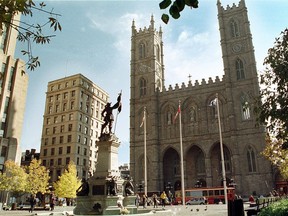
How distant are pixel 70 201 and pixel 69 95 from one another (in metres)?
25.9

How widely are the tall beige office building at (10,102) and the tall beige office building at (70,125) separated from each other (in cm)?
2071

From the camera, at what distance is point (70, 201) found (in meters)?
53.6

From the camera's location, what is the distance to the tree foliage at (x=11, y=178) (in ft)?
122

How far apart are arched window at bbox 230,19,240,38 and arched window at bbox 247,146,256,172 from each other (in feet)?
80.7

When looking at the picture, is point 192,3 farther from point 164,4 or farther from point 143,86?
point 143,86

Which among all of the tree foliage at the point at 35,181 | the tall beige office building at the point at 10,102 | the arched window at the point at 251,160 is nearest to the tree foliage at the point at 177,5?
the tall beige office building at the point at 10,102

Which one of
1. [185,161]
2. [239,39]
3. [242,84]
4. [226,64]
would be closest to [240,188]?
[185,161]

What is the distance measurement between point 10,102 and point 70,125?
2463cm

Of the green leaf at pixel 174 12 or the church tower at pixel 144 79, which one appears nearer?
the green leaf at pixel 174 12

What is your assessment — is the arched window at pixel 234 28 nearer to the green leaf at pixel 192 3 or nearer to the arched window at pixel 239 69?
the arched window at pixel 239 69

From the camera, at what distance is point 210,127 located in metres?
53.8

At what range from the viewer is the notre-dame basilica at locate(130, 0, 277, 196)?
48469mm

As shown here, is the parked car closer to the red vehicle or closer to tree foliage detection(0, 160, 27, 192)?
the red vehicle

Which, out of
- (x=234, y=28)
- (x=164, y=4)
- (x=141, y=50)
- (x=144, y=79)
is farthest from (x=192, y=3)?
(x=141, y=50)
